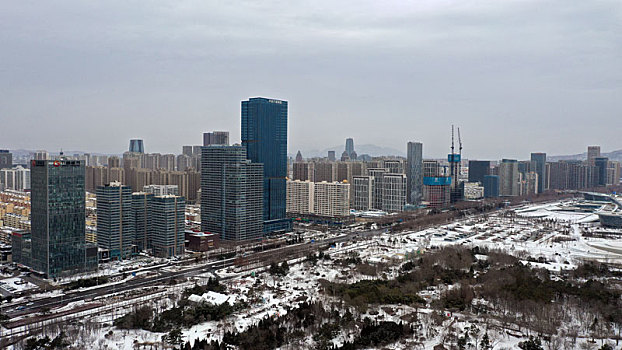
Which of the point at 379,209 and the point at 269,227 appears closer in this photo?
the point at 269,227

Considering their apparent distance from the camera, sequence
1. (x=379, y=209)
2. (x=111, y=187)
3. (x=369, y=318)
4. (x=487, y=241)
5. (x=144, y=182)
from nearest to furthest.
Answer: (x=369, y=318) < (x=111, y=187) < (x=487, y=241) < (x=379, y=209) < (x=144, y=182)

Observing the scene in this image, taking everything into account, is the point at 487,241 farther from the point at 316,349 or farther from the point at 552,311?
the point at 316,349

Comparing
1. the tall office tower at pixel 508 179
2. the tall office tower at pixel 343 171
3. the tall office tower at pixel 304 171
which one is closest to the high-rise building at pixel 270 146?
the tall office tower at pixel 343 171

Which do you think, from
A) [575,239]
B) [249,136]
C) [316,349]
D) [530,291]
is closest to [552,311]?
[530,291]

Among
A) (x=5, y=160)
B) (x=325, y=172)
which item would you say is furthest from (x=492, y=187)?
(x=5, y=160)

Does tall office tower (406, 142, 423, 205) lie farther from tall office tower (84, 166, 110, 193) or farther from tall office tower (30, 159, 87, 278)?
tall office tower (30, 159, 87, 278)

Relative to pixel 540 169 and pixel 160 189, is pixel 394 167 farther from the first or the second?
pixel 540 169

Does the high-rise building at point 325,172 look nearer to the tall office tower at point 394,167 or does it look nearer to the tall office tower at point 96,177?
the tall office tower at point 394,167
